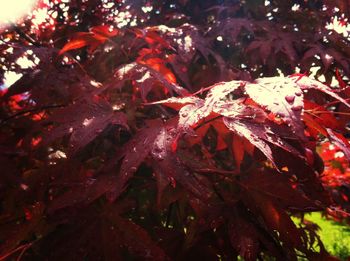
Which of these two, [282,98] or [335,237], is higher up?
[282,98]

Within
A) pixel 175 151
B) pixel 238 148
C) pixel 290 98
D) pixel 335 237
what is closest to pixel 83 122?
pixel 175 151

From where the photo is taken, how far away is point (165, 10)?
7.02 feet

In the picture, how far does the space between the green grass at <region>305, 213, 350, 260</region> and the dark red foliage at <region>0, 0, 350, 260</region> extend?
1.86 metres

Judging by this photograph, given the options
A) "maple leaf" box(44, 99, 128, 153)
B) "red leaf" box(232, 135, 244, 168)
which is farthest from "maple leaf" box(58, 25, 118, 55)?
"red leaf" box(232, 135, 244, 168)

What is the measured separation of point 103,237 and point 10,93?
Answer: 26.1 inches

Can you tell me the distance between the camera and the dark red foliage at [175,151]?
810 millimetres

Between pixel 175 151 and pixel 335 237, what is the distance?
3.83 m

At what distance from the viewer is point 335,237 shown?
13.3 ft

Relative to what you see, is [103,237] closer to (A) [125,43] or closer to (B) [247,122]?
(B) [247,122]

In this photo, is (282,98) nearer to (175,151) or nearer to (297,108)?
(297,108)

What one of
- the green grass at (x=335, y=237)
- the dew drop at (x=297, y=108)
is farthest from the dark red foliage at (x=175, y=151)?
the green grass at (x=335, y=237)

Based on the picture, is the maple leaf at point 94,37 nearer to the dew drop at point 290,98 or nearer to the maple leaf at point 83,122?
the maple leaf at point 83,122

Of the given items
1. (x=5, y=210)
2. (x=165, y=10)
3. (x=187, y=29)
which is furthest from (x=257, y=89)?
(x=165, y=10)

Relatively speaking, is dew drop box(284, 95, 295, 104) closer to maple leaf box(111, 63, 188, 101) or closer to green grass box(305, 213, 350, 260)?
maple leaf box(111, 63, 188, 101)
